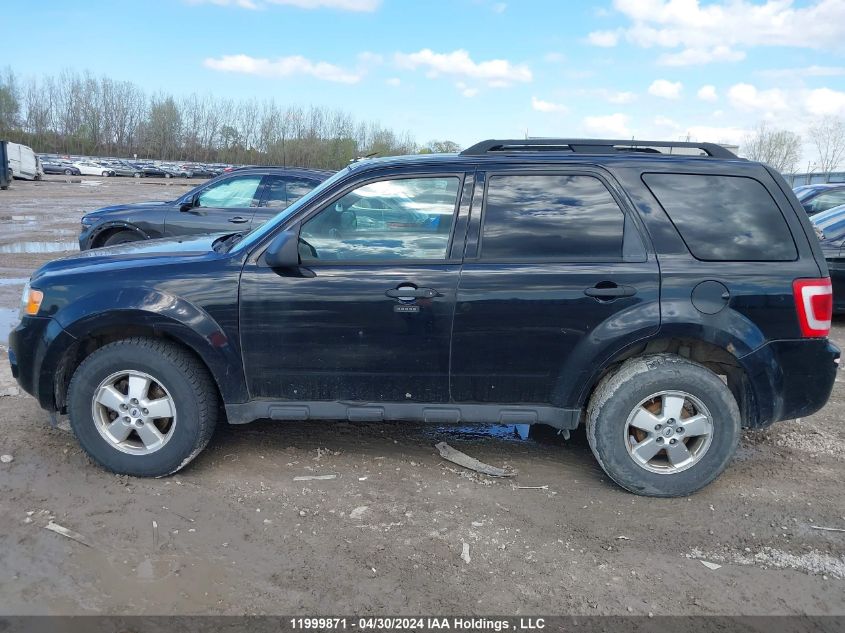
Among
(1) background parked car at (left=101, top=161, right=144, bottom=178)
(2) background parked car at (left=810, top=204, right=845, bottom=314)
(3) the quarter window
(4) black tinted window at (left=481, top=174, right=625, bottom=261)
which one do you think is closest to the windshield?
(3) the quarter window

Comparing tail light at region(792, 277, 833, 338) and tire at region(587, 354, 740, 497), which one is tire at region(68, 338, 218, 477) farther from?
tail light at region(792, 277, 833, 338)

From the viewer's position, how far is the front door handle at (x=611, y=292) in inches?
143

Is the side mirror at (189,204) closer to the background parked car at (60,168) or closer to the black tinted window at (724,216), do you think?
the black tinted window at (724,216)

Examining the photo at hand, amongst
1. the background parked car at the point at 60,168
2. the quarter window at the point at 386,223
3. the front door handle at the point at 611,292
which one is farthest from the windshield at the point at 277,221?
the background parked car at the point at 60,168

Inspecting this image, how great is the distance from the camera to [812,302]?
3646mm

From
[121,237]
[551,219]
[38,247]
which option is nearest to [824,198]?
[551,219]

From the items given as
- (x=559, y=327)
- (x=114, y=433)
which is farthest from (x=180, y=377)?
(x=559, y=327)

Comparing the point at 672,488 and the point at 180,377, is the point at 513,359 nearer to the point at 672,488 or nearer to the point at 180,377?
the point at 672,488

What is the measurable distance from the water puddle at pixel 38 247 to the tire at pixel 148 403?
35.0ft

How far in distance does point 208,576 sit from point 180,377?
120cm

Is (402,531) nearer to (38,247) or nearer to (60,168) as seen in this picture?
(38,247)

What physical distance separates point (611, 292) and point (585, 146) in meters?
1.00

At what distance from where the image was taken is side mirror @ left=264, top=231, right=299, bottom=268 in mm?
3670

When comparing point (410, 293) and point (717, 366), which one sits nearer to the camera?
point (410, 293)
